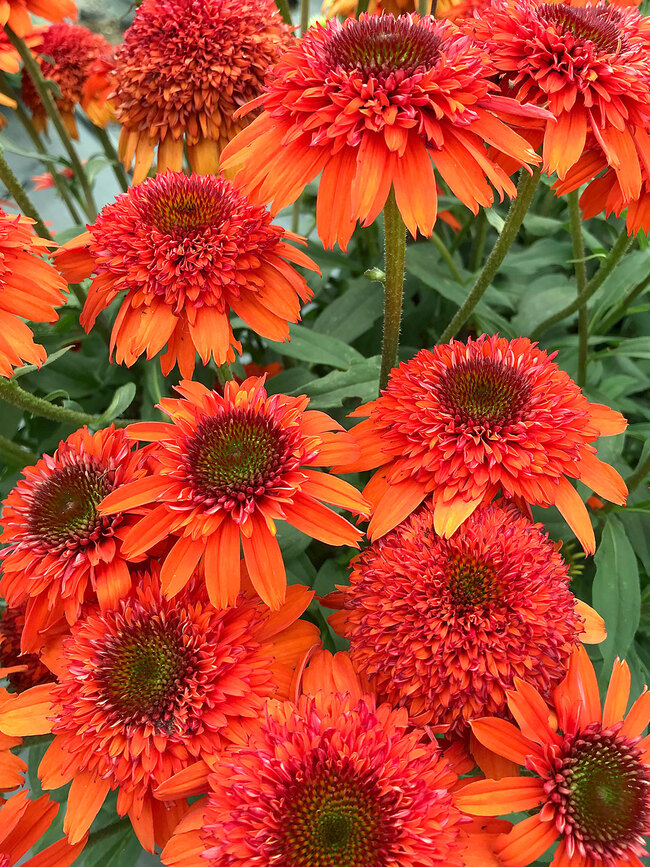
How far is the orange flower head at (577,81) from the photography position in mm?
621

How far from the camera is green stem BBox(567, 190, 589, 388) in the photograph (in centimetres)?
93

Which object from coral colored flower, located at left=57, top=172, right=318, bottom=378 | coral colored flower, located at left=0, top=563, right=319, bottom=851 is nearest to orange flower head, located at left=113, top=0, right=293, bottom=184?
coral colored flower, located at left=57, top=172, right=318, bottom=378

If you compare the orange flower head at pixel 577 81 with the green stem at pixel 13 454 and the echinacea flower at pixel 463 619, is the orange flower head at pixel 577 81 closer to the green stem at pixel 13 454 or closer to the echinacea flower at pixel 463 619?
the echinacea flower at pixel 463 619

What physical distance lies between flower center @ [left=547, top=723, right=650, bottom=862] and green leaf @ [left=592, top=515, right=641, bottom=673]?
0.22 meters

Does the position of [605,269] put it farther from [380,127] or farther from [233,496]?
[233,496]

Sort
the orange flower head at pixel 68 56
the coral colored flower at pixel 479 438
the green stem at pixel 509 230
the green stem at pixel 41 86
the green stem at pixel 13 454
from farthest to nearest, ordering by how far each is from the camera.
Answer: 1. the orange flower head at pixel 68 56
2. the green stem at pixel 41 86
3. the green stem at pixel 13 454
4. the green stem at pixel 509 230
5. the coral colored flower at pixel 479 438

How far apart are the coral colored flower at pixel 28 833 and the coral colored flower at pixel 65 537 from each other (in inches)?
5.4

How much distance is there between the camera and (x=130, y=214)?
0.71 meters

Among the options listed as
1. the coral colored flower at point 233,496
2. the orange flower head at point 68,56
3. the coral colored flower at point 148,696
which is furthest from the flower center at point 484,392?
the orange flower head at point 68,56

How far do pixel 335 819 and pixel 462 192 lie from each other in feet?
1.64

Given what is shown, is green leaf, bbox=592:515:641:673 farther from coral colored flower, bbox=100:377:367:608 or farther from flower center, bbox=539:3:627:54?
flower center, bbox=539:3:627:54

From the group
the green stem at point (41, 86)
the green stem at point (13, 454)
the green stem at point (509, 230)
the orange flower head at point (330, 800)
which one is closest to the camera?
the orange flower head at point (330, 800)

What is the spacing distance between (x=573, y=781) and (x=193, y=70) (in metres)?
0.84

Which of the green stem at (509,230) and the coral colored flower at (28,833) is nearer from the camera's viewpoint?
the coral colored flower at (28,833)
